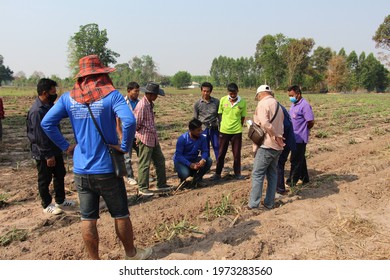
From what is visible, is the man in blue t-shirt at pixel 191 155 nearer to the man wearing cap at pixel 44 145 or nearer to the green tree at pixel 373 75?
the man wearing cap at pixel 44 145

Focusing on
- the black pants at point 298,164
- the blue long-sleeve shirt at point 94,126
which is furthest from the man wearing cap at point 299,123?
the blue long-sleeve shirt at point 94,126

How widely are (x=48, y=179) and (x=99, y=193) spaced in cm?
193

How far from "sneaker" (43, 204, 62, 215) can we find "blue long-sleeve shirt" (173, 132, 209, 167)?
1.93 m

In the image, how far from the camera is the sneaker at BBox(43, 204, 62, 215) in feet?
14.4

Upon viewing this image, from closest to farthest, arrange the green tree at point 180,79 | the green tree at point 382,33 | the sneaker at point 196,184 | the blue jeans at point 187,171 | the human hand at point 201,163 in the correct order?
1. the human hand at point 201,163
2. the blue jeans at point 187,171
3. the sneaker at point 196,184
4. the green tree at point 382,33
5. the green tree at point 180,79

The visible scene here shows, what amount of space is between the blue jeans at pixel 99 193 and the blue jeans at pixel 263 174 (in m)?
2.04

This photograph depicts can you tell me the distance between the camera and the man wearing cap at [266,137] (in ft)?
13.7

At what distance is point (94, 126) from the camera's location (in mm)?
2707

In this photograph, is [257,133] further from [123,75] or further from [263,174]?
[123,75]

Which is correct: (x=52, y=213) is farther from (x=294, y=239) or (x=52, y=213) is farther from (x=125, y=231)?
(x=294, y=239)

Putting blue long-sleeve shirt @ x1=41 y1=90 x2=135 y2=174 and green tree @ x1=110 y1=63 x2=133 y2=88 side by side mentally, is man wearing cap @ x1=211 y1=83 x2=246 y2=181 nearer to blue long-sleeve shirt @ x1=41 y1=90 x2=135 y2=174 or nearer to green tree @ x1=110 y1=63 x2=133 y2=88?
blue long-sleeve shirt @ x1=41 y1=90 x2=135 y2=174

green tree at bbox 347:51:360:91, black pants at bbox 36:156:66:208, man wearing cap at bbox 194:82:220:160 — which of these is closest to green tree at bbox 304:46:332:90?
green tree at bbox 347:51:360:91

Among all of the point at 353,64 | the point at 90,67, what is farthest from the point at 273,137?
the point at 353,64
